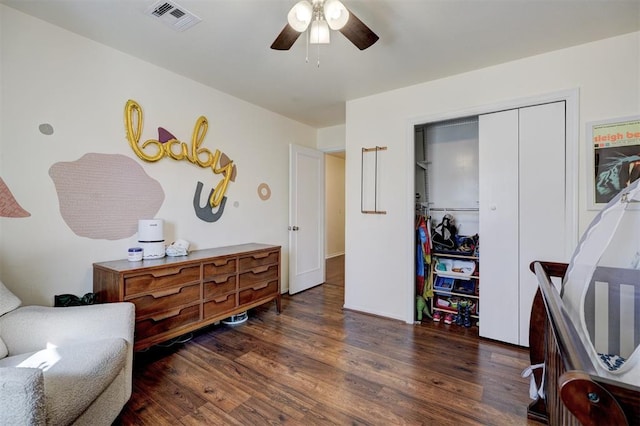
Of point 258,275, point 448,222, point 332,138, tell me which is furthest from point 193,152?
point 448,222

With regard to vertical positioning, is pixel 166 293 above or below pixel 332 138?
below

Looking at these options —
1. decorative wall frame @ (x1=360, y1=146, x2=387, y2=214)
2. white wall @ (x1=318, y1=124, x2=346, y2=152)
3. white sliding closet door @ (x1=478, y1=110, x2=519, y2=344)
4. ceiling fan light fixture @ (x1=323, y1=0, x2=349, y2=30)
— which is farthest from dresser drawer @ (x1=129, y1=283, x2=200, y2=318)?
white wall @ (x1=318, y1=124, x2=346, y2=152)

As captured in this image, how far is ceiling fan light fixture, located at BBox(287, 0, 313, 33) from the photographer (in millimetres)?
1514

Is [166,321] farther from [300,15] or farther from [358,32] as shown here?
[358,32]

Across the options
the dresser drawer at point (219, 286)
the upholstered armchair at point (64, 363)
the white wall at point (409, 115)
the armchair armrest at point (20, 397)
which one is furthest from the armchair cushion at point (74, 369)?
the white wall at point (409, 115)

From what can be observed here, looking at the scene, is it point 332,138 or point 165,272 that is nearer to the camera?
point 165,272

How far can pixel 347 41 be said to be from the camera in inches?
84.5

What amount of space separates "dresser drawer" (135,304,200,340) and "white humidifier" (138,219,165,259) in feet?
1.63

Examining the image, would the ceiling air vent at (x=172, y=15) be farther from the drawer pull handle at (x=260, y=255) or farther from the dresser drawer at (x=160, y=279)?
the drawer pull handle at (x=260, y=255)

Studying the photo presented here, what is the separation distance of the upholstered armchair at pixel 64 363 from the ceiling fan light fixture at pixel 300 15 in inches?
76.5

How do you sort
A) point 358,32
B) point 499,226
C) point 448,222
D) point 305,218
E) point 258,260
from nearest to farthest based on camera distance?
point 358,32 → point 499,226 → point 258,260 → point 448,222 → point 305,218

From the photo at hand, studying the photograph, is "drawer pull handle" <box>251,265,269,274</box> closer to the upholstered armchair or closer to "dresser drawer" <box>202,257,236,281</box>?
"dresser drawer" <box>202,257,236,281</box>

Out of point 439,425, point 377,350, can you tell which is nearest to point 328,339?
point 377,350

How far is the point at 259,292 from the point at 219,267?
60 cm
